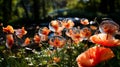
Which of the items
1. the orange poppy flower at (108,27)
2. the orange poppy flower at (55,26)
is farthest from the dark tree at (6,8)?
the orange poppy flower at (108,27)

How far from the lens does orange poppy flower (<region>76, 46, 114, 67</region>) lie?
257 centimetres

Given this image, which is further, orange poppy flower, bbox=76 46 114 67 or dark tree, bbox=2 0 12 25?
dark tree, bbox=2 0 12 25

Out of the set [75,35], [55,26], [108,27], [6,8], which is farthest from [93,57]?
[6,8]

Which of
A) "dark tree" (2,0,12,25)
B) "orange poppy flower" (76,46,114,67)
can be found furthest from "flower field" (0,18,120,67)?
"dark tree" (2,0,12,25)

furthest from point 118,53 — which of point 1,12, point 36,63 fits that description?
point 1,12

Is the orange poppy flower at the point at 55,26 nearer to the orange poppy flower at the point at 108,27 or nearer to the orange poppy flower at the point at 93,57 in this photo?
the orange poppy flower at the point at 108,27

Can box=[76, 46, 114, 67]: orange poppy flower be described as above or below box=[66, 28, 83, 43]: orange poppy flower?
above

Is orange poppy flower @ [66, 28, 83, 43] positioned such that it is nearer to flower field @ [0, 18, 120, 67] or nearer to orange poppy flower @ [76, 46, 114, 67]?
flower field @ [0, 18, 120, 67]

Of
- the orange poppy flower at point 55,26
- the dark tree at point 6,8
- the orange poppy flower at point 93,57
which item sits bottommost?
the dark tree at point 6,8

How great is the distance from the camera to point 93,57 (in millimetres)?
2629

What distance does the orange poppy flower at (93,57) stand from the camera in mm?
2572

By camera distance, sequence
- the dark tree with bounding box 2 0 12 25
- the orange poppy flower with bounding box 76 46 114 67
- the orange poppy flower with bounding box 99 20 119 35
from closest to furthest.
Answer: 1. the orange poppy flower with bounding box 76 46 114 67
2. the orange poppy flower with bounding box 99 20 119 35
3. the dark tree with bounding box 2 0 12 25

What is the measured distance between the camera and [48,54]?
4.42 m

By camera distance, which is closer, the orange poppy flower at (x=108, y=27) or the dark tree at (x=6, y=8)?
the orange poppy flower at (x=108, y=27)
